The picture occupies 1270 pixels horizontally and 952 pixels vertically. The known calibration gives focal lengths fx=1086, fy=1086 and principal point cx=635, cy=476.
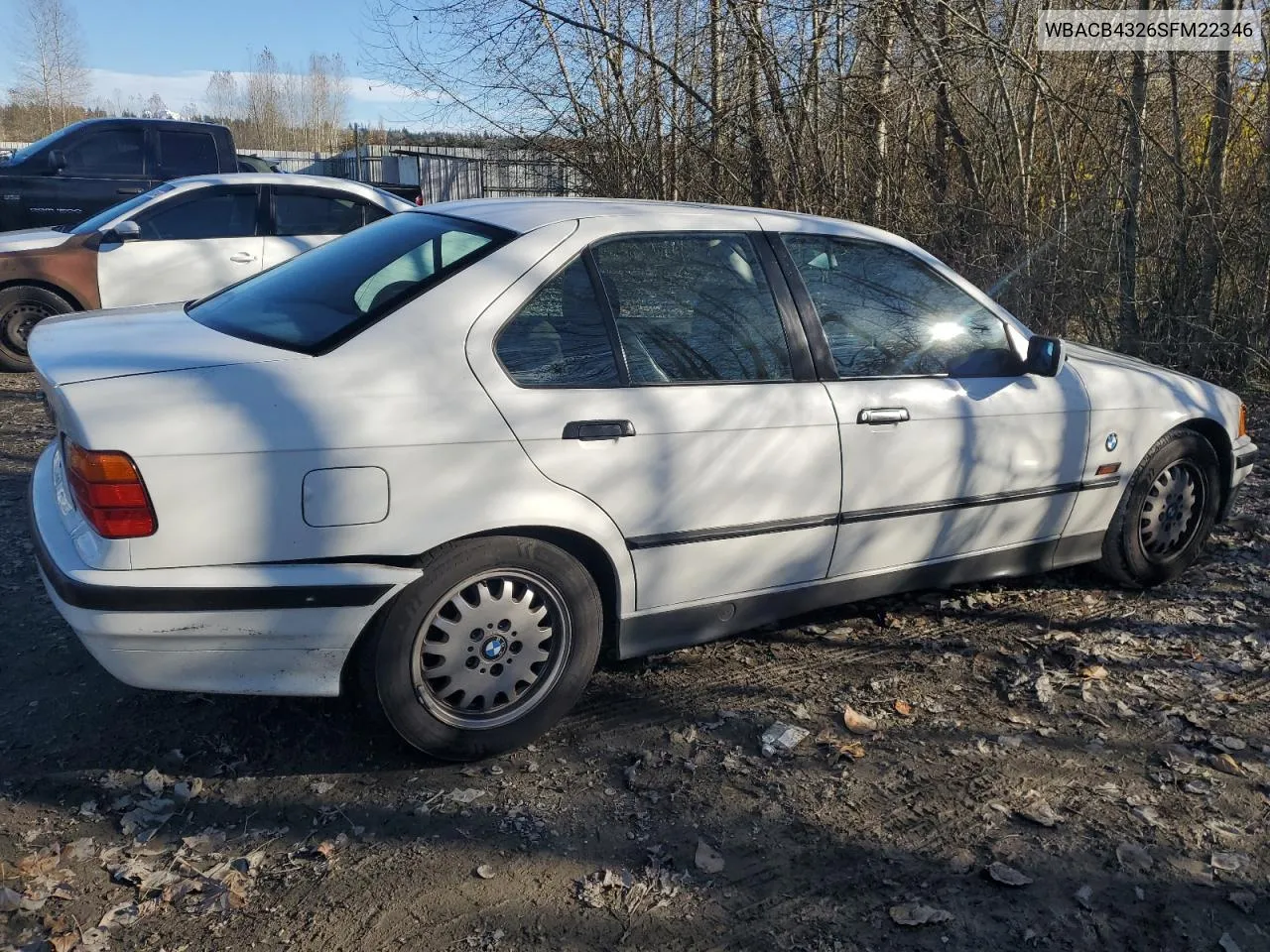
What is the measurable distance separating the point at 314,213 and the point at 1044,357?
275 inches

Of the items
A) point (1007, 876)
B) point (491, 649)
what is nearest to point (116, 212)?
point (491, 649)

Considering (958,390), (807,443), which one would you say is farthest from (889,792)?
(958,390)

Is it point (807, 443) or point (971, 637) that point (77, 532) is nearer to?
point (807, 443)

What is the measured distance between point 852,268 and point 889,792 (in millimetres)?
1864

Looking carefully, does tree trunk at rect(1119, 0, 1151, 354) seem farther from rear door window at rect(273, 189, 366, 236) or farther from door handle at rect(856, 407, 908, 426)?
rear door window at rect(273, 189, 366, 236)

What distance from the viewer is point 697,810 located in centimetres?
312

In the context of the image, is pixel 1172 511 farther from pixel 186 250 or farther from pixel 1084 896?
pixel 186 250

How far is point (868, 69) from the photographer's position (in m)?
10.0

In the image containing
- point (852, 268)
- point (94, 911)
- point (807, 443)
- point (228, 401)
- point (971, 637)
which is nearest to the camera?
point (94, 911)

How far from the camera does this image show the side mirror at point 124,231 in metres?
8.51

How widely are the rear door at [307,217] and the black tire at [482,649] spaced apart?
6.59 meters

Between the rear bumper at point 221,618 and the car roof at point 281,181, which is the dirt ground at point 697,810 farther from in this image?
the car roof at point 281,181

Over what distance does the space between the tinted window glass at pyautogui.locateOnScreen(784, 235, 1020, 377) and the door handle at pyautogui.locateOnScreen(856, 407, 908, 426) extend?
15 centimetres

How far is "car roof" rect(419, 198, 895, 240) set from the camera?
3.52 metres
